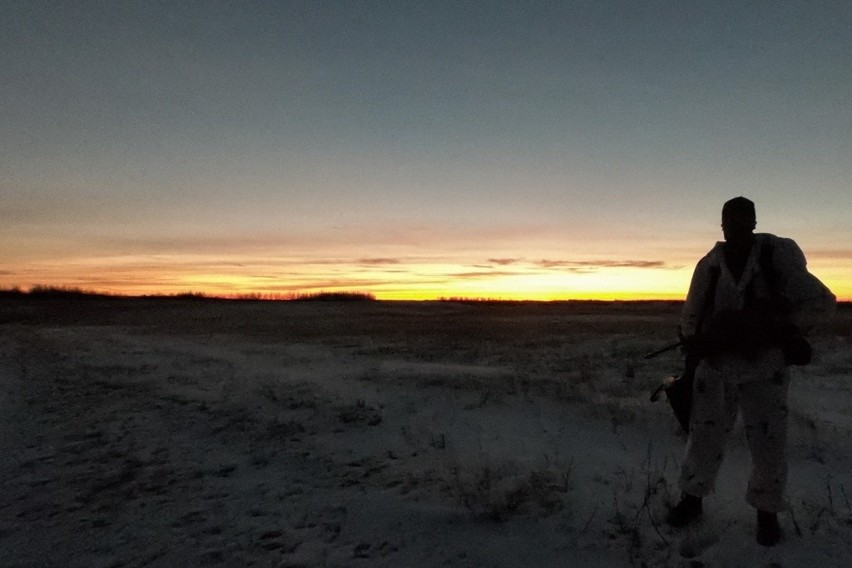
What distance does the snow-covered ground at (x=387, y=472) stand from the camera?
4.46 metres

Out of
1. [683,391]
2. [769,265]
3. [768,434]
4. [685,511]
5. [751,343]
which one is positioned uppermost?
[769,265]

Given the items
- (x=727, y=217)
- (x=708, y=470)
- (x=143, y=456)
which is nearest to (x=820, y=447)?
(x=708, y=470)

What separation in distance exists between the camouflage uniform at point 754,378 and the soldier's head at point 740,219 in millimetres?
93

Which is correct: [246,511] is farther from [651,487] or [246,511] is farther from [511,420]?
[511,420]

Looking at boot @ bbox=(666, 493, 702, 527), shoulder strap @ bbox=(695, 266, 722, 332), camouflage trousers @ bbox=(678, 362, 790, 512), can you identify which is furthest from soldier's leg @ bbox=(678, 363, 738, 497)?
shoulder strap @ bbox=(695, 266, 722, 332)

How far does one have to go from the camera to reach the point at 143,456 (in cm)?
711

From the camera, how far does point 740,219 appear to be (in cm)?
424

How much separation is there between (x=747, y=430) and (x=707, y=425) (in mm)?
263

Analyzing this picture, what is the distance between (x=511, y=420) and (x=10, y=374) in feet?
41.5

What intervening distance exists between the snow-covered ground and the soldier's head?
222 centimetres

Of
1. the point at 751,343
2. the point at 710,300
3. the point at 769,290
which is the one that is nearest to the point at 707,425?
the point at 751,343

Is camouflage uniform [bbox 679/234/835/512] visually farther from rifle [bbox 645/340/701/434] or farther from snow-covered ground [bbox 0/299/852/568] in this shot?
snow-covered ground [bbox 0/299/852/568]

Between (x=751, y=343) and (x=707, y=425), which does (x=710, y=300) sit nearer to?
(x=751, y=343)

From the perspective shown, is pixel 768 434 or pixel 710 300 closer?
pixel 768 434
